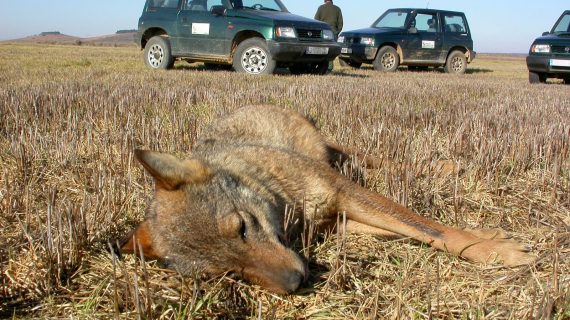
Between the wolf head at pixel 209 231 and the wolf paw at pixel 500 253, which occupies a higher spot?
the wolf head at pixel 209 231

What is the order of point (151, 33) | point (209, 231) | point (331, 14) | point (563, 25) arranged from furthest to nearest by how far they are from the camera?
1. point (331, 14)
2. point (151, 33)
3. point (563, 25)
4. point (209, 231)

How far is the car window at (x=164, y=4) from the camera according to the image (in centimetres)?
1434

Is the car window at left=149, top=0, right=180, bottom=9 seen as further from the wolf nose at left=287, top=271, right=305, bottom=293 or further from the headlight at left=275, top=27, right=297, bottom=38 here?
the wolf nose at left=287, top=271, right=305, bottom=293

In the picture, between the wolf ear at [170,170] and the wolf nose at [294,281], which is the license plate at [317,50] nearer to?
the wolf ear at [170,170]

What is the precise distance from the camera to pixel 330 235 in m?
2.95

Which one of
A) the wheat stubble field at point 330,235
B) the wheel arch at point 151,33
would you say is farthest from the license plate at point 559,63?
the wheel arch at point 151,33

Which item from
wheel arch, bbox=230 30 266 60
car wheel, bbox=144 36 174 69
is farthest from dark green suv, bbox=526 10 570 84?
car wheel, bbox=144 36 174 69

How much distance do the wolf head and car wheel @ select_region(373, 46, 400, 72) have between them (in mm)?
16156

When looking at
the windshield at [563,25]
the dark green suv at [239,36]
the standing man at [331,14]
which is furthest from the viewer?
the standing man at [331,14]

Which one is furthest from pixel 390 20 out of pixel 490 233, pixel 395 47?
pixel 490 233

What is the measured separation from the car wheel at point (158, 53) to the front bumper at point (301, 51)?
142 inches

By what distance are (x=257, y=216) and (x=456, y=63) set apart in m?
18.8

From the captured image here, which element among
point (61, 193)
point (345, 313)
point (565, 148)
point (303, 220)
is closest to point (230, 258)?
point (345, 313)

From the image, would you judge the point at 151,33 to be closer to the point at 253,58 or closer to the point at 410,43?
the point at 253,58
